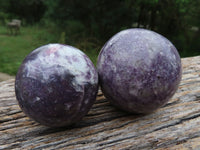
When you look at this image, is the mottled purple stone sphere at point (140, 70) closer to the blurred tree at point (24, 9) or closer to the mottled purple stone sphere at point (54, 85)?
the mottled purple stone sphere at point (54, 85)

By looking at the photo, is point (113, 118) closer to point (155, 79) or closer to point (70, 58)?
point (155, 79)

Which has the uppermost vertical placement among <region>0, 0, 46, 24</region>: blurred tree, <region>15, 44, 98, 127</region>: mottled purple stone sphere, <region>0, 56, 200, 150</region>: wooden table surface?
<region>0, 0, 46, 24</region>: blurred tree

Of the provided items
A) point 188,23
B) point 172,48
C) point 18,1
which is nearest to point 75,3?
point 188,23

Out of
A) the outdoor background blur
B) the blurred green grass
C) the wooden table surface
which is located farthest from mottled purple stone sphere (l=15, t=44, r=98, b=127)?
the outdoor background blur

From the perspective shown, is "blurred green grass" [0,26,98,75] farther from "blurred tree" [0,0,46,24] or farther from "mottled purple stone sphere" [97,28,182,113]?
"blurred tree" [0,0,46,24]

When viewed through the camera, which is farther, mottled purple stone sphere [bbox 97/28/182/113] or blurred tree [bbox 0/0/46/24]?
blurred tree [bbox 0/0/46/24]
